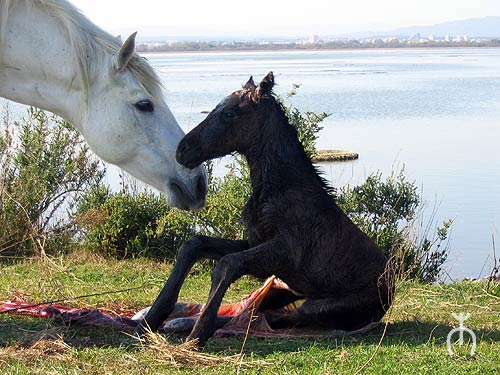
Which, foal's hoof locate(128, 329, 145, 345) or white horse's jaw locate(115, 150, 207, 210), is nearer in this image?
foal's hoof locate(128, 329, 145, 345)

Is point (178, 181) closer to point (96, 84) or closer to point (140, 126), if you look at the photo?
Answer: point (140, 126)

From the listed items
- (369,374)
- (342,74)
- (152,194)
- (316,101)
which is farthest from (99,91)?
(342,74)

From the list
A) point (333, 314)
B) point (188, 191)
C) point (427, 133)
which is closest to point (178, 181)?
point (188, 191)

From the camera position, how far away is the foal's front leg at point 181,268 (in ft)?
16.5

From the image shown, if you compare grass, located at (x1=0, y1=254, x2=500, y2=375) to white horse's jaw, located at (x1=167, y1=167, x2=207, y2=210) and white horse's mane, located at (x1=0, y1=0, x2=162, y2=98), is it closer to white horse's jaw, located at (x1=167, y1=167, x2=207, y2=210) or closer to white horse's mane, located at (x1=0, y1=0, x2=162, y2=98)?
white horse's jaw, located at (x1=167, y1=167, x2=207, y2=210)

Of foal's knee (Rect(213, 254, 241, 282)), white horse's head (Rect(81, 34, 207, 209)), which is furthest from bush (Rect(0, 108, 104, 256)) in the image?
foal's knee (Rect(213, 254, 241, 282))

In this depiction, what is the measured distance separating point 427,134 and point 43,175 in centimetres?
1322

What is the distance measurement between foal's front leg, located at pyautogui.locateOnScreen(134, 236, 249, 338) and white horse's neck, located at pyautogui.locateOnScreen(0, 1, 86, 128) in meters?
1.07

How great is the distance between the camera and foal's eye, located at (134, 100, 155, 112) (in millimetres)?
5176

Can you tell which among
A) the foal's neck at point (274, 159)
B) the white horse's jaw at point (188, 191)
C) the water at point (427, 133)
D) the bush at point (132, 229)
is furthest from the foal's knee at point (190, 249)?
the bush at point (132, 229)

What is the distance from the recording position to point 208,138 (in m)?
5.16

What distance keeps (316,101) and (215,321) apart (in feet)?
72.3

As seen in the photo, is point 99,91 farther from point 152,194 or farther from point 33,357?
point 152,194
